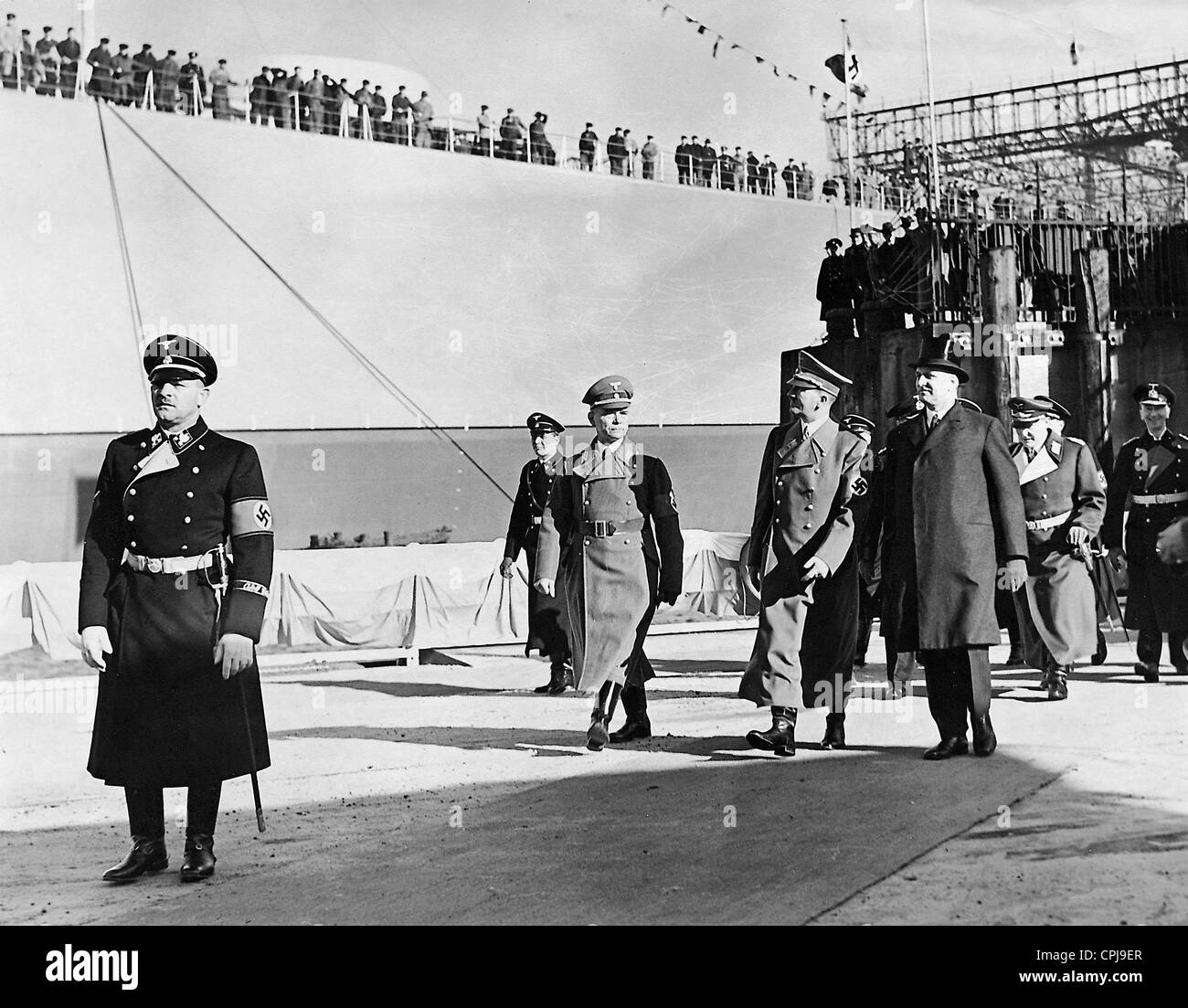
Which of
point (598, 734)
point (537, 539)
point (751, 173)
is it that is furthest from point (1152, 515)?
point (751, 173)

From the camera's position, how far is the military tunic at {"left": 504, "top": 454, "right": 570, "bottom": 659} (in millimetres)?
8609

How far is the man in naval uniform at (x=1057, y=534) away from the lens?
7.59 metres

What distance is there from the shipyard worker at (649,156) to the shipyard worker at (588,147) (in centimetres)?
49

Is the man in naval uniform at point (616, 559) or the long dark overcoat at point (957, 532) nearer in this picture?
the long dark overcoat at point (957, 532)

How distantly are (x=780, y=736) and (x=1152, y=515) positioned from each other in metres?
3.36

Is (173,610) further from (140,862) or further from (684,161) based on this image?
(684,161)

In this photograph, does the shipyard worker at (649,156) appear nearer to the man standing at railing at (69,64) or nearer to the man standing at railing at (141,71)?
the man standing at railing at (141,71)

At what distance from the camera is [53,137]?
14.9m

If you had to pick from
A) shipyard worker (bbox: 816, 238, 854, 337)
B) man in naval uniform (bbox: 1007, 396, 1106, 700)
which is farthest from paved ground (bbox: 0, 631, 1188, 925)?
shipyard worker (bbox: 816, 238, 854, 337)

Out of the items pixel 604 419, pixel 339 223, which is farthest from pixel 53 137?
Result: pixel 604 419

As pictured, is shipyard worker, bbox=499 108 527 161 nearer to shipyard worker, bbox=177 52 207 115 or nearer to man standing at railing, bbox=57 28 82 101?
shipyard worker, bbox=177 52 207 115

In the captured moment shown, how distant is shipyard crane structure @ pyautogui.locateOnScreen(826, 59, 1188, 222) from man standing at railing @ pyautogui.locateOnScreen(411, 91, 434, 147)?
3.91 m

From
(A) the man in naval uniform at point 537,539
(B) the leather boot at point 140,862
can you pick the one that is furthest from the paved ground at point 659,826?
(A) the man in naval uniform at point 537,539

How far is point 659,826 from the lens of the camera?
16.1 ft
